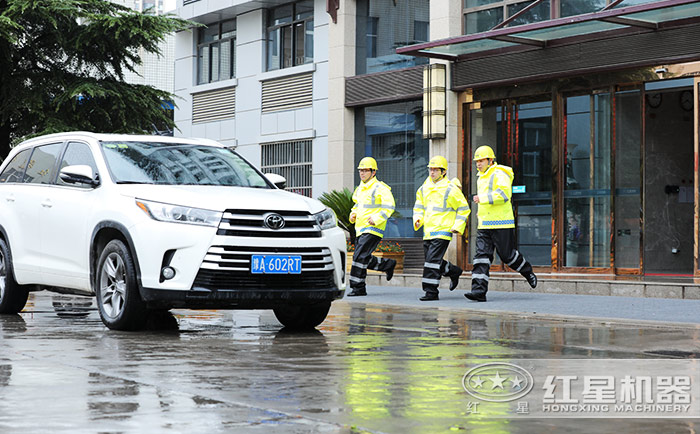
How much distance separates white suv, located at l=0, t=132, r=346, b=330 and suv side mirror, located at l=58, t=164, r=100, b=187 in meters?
0.01

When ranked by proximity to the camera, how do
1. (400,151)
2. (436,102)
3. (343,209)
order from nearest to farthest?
(436,102)
(343,209)
(400,151)

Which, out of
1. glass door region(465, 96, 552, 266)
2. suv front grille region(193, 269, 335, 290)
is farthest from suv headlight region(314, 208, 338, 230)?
glass door region(465, 96, 552, 266)

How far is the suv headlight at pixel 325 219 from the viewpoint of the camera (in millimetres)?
9516

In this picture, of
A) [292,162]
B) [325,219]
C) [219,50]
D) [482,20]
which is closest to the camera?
[325,219]

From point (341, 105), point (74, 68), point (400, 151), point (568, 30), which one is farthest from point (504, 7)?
point (74, 68)

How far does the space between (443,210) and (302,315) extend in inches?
209

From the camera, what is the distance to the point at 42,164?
11.1 meters

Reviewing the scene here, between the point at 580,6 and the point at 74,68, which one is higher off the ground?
the point at 74,68

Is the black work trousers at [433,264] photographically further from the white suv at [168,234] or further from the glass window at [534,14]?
the glass window at [534,14]

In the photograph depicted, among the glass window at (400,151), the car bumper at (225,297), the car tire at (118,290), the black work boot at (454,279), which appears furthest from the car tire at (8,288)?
the glass window at (400,151)

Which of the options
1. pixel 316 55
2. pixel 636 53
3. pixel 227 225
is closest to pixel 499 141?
pixel 636 53

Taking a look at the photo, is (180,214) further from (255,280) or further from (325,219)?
(325,219)

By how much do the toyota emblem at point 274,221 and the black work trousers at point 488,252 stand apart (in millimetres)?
5834

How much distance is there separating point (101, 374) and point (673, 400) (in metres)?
2.99
